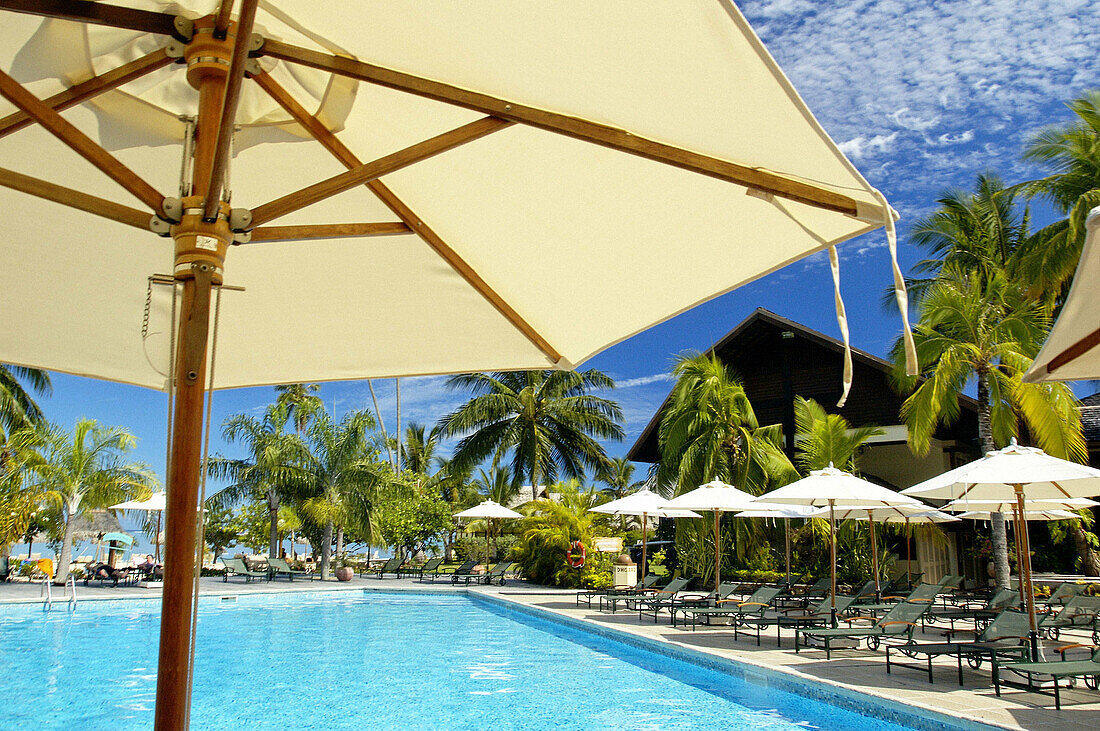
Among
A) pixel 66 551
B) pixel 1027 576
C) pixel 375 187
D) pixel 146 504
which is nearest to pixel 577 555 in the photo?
pixel 146 504

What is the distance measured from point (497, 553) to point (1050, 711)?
969 inches

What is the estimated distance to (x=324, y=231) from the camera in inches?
125

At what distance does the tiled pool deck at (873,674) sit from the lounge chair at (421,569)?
8439 mm

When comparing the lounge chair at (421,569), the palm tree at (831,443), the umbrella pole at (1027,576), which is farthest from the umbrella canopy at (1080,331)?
the lounge chair at (421,569)

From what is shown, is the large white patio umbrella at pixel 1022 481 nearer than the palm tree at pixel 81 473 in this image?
Yes

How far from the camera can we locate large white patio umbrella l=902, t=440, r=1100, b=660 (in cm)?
819

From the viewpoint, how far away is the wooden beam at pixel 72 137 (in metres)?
2.63

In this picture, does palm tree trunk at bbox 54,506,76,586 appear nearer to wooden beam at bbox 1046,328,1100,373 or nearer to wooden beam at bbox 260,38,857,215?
wooden beam at bbox 260,38,857,215

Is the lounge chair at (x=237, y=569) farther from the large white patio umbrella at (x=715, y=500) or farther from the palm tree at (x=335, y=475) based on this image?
the large white patio umbrella at (x=715, y=500)

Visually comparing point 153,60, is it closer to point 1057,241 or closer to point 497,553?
point 1057,241

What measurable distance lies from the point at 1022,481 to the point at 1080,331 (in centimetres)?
452

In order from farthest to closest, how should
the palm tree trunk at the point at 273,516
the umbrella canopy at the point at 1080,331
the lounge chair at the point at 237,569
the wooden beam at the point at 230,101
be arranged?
the palm tree trunk at the point at 273,516, the lounge chair at the point at 237,569, the umbrella canopy at the point at 1080,331, the wooden beam at the point at 230,101

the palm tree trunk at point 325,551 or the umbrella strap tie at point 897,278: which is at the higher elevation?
the umbrella strap tie at point 897,278

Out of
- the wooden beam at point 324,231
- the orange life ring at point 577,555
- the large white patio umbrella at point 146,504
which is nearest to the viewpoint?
the wooden beam at point 324,231
